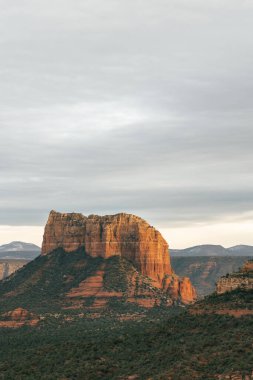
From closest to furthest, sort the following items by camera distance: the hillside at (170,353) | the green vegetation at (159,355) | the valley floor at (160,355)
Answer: the valley floor at (160,355)
the hillside at (170,353)
the green vegetation at (159,355)

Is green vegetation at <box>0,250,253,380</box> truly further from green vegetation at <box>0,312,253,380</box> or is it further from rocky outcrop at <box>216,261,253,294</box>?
rocky outcrop at <box>216,261,253,294</box>

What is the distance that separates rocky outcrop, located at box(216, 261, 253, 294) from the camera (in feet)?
350

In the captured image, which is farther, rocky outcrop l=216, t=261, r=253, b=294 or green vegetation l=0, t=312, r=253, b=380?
rocky outcrop l=216, t=261, r=253, b=294

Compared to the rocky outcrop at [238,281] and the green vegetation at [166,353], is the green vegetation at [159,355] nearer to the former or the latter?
the green vegetation at [166,353]

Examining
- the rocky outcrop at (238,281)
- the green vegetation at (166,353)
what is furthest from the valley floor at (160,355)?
the rocky outcrop at (238,281)

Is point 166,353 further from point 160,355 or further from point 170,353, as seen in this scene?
point 160,355

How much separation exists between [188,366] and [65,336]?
2438 inches

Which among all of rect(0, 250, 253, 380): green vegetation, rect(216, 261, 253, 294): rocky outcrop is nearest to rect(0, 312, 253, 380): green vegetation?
rect(0, 250, 253, 380): green vegetation

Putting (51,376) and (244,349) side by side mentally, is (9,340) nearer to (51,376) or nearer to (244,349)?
(51,376)

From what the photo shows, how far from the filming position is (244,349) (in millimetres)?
82188

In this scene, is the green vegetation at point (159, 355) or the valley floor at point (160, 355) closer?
the valley floor at point (160, 355)

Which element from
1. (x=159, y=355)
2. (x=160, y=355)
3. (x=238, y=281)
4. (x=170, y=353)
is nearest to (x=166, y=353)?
(x=170, y=353)

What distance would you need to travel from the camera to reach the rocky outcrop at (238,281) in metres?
107

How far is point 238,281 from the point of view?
4267 inches
